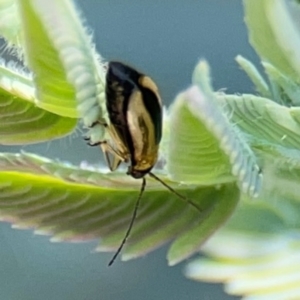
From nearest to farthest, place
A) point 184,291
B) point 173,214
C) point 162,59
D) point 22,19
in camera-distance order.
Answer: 1. point 22,19
2. point 173,214
3. point 184,291
4. point 162,59

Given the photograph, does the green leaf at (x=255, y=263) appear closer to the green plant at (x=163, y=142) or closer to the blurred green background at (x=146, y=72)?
the green plant at (x=163, y=142)

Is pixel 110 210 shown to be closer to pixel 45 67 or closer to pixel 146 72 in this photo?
pixel 45 67

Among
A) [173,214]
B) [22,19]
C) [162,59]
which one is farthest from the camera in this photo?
[162,59]

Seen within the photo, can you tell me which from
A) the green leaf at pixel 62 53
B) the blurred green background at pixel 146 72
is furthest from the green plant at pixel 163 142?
the blurred green background at pixel 146 72

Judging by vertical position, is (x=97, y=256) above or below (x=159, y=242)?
below

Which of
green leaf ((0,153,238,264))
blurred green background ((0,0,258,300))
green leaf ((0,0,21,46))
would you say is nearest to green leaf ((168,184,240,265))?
green leaf ((0,153,238,264))

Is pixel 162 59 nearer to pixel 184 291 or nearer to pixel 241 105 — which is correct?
pixel 184 291

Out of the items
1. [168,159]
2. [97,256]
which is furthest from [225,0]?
[168,159]
